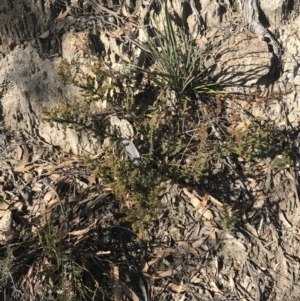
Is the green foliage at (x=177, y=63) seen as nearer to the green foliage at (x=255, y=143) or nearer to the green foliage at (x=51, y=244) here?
the green foliage at (x=255, y=143)

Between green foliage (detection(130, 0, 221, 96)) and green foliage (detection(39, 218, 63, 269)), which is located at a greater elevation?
green foliage (detection(130, 0, 221, 96))

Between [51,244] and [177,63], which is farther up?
A: [177,63]

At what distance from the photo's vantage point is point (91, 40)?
3256 millimetres

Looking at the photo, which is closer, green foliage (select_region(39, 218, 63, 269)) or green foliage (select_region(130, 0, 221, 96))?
green foliage (select_region(39, 218, 63, 269))

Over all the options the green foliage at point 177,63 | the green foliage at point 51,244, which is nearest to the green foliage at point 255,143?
the green foliage at point 177,63

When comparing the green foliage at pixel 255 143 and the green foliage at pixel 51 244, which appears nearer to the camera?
the green foliage at pixel 51 244

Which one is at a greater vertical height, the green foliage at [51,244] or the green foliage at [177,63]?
the green foliage at [177,63]

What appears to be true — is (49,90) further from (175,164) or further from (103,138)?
(175,164)

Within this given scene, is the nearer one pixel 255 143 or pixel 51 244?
pixel 51 244

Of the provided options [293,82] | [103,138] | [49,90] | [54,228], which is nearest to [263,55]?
[293,82]

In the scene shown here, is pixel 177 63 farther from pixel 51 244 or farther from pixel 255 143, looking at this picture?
pixel 51 244

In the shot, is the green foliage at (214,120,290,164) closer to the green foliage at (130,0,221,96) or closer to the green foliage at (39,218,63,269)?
the green foliage at (130,0,221,96)

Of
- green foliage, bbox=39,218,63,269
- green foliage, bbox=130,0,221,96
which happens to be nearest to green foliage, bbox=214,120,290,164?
green foliage, bbox=130,0,221,96

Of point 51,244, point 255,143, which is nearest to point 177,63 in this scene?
point 255,143
